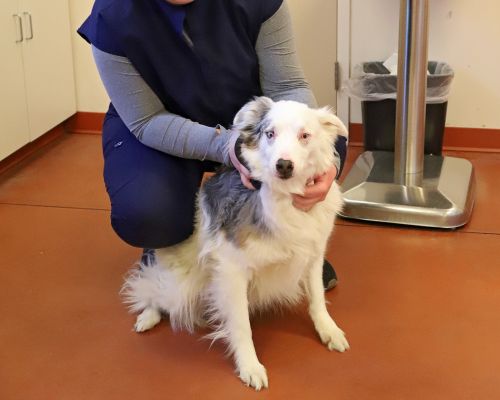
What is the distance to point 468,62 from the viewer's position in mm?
2838

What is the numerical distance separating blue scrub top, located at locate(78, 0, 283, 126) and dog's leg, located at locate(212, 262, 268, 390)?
0.45m

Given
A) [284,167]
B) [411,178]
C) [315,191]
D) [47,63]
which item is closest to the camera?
[284,167]

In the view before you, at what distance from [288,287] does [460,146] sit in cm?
165

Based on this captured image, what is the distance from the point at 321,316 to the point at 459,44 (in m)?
1.63

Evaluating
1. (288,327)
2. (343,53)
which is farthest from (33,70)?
(288,327)

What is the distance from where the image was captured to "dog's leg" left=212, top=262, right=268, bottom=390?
1.53 meters

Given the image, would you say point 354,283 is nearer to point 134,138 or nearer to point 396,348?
point 396,348

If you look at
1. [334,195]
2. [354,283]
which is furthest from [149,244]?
[354,283]

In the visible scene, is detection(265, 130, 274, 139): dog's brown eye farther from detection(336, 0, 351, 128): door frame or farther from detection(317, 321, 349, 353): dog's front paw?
detection(336, 0, 351, 128): door frame

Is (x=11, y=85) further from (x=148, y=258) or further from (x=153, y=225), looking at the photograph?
(x=153, y=225)

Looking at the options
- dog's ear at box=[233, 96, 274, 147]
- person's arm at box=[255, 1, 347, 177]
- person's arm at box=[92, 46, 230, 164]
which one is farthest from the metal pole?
dog's ear at box=[233, 96, 274, 147]

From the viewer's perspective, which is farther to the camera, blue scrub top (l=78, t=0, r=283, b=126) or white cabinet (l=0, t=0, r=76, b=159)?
white cabinet (l=0, t=0, r=76, b=159)

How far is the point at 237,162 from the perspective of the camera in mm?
1484

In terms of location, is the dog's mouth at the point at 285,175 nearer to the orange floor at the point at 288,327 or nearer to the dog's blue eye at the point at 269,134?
the dog's blue eye at the point at 269,134
